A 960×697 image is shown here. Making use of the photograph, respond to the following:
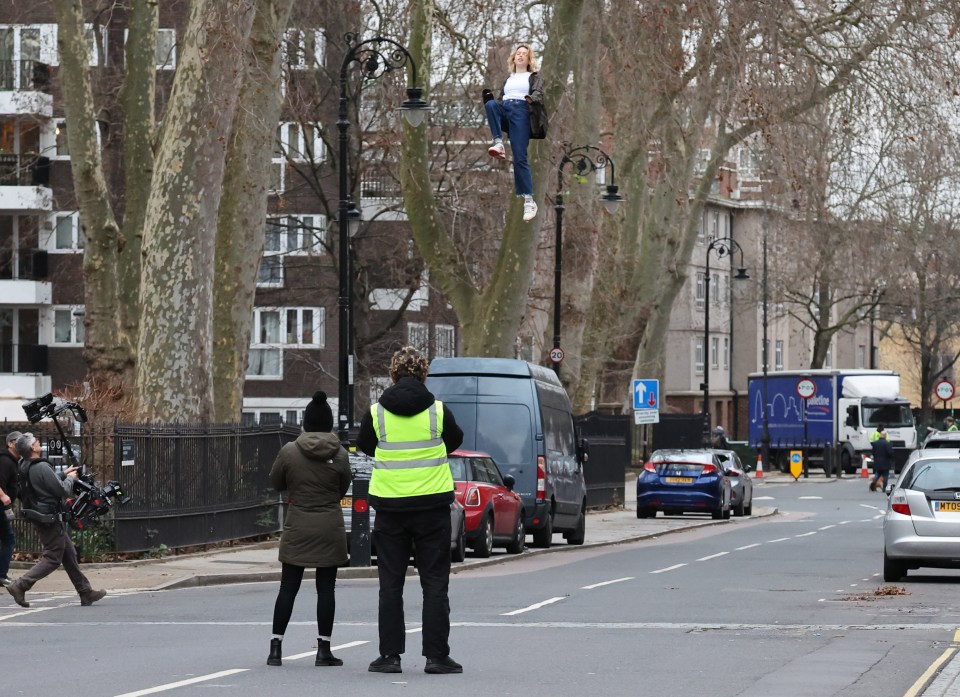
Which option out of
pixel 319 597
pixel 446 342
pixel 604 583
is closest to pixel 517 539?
pixel 604 583

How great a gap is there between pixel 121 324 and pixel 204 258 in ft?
19.8

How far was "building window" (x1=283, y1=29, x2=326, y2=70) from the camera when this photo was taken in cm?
4641

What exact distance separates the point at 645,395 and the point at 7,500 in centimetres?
2898

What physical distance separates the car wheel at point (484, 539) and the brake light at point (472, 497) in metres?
0.45

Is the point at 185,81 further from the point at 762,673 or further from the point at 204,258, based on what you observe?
Answer: the point at 762,673

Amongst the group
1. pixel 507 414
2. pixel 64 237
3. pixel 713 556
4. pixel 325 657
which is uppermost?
pixel 64 237

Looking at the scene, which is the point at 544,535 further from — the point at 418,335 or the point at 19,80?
the point at 19,80

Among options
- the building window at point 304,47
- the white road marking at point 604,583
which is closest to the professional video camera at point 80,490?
the white road marking at point 604,583

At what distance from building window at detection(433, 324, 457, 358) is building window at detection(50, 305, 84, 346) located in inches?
497

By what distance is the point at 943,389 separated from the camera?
7225 cm

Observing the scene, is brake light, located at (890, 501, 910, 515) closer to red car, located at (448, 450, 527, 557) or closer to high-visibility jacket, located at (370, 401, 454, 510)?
red car, located at (448, 450, 527, 557)

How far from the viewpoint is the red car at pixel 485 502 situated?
2408 centimetres

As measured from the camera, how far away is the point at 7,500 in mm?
19562

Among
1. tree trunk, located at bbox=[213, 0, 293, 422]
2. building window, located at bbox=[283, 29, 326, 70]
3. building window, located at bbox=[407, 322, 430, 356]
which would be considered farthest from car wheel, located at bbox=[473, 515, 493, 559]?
building window, located at bbox=[407, 322, 430, 356]
